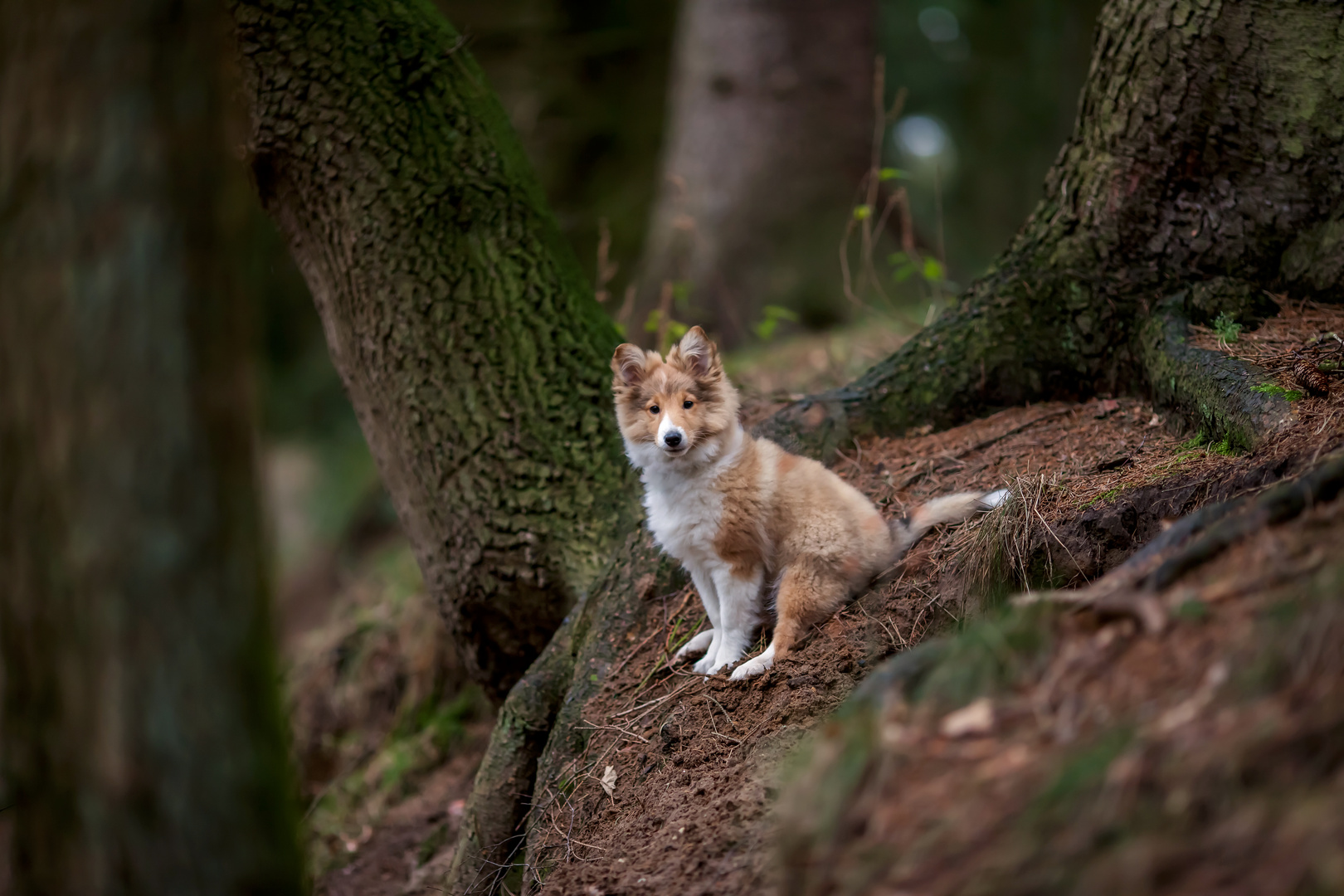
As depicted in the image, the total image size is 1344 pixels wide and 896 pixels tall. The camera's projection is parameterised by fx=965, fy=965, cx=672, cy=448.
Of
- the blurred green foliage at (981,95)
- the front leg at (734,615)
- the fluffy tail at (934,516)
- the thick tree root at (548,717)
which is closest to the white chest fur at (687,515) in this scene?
the front leg at (734,615)

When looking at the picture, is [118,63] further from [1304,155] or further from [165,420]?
[1304,155]

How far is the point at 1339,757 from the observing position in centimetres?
158

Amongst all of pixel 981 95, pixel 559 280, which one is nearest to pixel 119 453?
pixel 559 280

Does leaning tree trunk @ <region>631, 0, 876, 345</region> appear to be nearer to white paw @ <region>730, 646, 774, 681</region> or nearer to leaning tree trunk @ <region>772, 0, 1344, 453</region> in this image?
leaning tree trunk @ <region>772, 0, 1344, 453</region>

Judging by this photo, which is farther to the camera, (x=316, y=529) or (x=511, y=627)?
(x=316, y=529)

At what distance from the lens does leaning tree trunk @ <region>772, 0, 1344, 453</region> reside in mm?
4043

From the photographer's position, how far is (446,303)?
4.38m

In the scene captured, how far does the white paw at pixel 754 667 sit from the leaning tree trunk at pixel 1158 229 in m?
1.29

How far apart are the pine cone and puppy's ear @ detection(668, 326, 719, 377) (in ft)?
7.21

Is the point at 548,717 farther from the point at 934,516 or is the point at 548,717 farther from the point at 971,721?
the point at 971,721

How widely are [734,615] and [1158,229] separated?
2569 millimetres

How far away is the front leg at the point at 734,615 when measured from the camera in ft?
12.5

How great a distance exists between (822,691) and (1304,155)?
3050 mm

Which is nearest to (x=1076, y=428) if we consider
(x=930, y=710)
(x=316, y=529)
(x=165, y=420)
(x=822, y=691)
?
(x=822, y=691)
